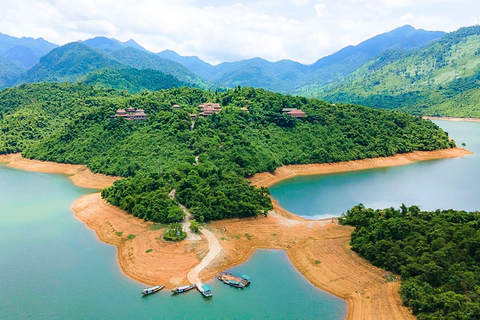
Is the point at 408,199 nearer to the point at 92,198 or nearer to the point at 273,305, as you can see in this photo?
the point at 273,305

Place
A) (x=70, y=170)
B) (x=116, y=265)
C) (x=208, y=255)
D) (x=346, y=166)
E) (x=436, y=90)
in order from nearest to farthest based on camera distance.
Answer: (x=116, y=265) → (x=208, y=255) → (x=70, y=170) → (x=346, y=166) → (x=436, y=90)

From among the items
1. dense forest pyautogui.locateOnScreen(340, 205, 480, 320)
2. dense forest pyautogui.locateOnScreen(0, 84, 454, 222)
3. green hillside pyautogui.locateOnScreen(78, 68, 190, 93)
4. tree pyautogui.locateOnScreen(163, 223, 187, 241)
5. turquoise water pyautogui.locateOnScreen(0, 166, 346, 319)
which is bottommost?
turquoise water pyautogui.locateOnScreen(0, 166, 346, 319)

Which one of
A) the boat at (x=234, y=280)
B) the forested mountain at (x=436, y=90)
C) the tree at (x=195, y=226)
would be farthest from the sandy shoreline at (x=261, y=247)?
the forested mountain at (x=436, y=90)

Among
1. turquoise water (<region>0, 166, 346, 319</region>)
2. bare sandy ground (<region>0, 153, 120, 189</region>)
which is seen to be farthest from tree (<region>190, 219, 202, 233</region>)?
bare sandy ground (<region>0, 153, 120, 189</region>)

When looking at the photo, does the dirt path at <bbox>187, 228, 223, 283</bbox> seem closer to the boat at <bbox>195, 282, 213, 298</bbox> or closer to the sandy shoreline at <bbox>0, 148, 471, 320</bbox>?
the sandy shoreline at <bbox>0, 148, 471, 320</bbox>

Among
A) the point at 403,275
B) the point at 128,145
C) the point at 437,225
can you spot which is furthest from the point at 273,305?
the point at 128,145

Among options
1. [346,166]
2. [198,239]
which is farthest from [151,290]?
[346,166]

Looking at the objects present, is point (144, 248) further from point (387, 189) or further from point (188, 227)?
point (387, 189)
